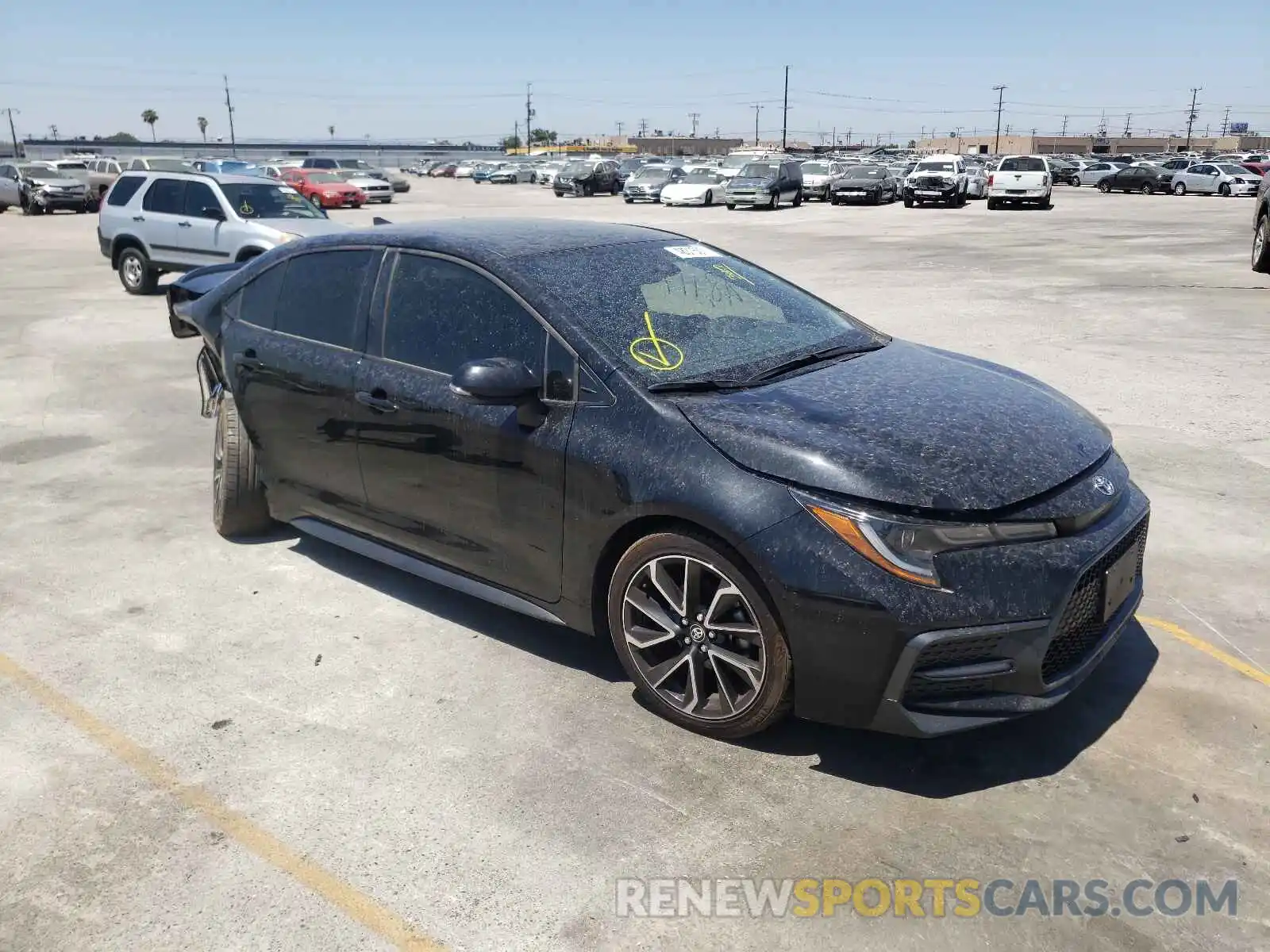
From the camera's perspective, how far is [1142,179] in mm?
44188

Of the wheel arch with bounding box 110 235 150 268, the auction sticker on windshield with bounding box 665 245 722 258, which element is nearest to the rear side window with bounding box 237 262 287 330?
the auction sticker on windshield with bounding box 665 245 722 258

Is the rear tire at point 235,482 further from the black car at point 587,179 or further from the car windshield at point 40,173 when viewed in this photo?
the black car at point 587,179

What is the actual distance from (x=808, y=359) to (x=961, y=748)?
156 centimetres

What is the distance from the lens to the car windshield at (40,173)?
3447 cm

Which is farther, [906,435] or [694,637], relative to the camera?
[694,637]

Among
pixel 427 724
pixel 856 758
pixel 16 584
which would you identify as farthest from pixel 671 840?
pixel 16 584

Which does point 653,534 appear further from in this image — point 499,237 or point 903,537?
point 499,237

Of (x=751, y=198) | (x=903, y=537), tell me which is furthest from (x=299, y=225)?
(x=751, y=198)

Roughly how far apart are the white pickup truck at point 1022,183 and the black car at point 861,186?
4435 mm

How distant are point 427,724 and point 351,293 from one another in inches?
77.4

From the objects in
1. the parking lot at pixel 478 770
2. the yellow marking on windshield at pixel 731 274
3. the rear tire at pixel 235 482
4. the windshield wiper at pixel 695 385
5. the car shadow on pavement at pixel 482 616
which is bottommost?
the car shadow on pavement at pixel 482 616

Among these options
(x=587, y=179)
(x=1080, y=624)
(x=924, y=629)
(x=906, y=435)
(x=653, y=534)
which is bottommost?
(x=1080, y=624)

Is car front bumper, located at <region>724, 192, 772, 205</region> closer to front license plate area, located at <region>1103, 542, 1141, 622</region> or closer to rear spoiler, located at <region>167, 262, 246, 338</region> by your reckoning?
rear spoiler, located at <region>167, 262, 246, 338</region>

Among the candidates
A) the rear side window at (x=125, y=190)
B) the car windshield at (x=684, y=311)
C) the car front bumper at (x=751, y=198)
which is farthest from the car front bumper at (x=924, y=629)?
the car front bumper at (x=751, y=198)
